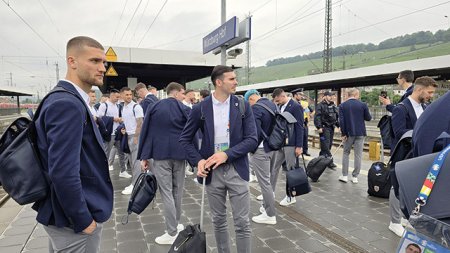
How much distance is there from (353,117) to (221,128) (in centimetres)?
445

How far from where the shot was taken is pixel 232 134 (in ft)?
9.59

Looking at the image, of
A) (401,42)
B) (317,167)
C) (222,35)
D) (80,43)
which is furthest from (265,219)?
(401,42)

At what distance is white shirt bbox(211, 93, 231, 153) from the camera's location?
2.94m

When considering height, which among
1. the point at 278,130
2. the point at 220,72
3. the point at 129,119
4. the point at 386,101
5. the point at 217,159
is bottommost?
the point at 217,159

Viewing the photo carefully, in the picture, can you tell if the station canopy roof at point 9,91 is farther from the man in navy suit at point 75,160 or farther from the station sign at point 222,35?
the man in navy suit at point 75,160

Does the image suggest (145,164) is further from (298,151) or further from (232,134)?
(298,151)

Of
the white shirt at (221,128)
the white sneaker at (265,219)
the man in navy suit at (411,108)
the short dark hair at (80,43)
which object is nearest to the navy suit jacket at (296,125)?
the white sneaker at (265,219)

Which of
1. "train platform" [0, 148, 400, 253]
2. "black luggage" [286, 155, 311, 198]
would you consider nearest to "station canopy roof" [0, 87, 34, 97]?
"train platform" [0, 148, 400, 253]

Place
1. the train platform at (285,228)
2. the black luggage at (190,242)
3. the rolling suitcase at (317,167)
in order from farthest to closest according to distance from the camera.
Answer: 1. the rolling suitcase at (317,167)
2. the train platform at (285,228)
3. the black luggage at (190,242)

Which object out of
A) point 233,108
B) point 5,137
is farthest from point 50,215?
point 233,108

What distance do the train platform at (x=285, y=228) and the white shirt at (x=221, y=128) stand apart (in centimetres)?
144

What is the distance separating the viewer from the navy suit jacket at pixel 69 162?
1597 mm

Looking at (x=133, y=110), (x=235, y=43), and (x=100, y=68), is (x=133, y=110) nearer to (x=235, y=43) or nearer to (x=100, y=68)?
(x=235, y=43)

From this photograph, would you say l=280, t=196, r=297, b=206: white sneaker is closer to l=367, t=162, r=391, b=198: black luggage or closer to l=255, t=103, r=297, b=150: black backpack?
l=255, t=103, r=297, b=150: black backpack
